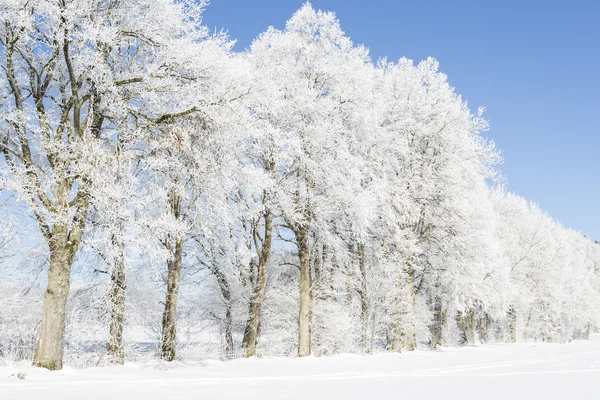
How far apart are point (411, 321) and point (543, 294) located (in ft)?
94.5

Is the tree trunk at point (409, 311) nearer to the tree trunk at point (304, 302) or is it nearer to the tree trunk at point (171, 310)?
the tree trunk at point (304, 302)

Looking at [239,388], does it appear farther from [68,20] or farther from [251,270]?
[251,270]

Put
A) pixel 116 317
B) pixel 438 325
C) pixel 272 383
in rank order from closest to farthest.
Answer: pixel 272 383 < pixel 116 317 < pixel 438 325

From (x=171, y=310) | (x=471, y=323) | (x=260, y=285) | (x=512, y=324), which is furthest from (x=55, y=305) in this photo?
(x=512, y=324)

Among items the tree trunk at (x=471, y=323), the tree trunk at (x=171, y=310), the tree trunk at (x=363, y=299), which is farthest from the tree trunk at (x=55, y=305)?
the tree trunk at (x=471, y=323)

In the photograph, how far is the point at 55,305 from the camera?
11242 mm

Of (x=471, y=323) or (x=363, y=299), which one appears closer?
(x=363, y=299)

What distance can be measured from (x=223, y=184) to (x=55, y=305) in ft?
16.4

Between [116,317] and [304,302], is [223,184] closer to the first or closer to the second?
[116,317]

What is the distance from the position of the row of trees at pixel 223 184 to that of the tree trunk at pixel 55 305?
4 cm

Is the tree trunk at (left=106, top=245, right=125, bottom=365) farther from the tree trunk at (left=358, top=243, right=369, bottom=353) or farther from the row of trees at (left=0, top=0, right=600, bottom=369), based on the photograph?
the tree trunk at (left=358, top=243, right=369, bottom=353)

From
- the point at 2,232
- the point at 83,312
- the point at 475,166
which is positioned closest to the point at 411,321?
the point at 475,166

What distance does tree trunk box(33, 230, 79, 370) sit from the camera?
36.3ft

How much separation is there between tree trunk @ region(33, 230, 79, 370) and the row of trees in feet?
0.13
